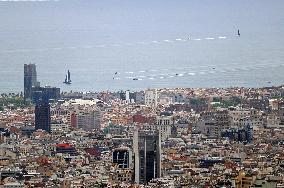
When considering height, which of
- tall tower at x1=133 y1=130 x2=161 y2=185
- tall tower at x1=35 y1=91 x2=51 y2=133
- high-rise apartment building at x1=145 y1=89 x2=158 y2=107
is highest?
high-rise apartment building at x1=145 y1=89 x2=158 y2=107

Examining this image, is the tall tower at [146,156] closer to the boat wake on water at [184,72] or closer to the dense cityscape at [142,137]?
the dense cityscape at [142,137]

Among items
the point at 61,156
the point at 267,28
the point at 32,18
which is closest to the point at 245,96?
the point at 61,156

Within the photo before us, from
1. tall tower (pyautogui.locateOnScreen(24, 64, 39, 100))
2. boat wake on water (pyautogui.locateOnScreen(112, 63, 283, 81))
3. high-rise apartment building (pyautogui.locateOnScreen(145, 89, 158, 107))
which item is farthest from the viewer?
boat wake on water (pyautogui.locateOnScreen(112, 63, 283, 81))

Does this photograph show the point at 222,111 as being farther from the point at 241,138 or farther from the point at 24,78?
the point at 24,78

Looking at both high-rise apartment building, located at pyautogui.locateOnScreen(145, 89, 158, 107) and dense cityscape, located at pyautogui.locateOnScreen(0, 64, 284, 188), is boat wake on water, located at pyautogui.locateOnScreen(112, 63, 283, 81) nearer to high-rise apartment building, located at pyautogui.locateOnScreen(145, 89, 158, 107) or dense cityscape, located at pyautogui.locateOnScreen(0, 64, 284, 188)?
dense cityscape, located at pyautogui.locateOnScreen(0, 64, 284, 188)

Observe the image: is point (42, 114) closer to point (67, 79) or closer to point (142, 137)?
point (142, 137)

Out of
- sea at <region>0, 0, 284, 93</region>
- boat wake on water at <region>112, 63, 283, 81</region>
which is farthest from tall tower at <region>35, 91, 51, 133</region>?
boat wake on water at <region>112, 63, 283, 81</region>
